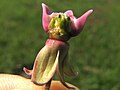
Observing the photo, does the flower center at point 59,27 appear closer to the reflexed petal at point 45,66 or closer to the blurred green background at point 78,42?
the reflexed petal at point 45,66

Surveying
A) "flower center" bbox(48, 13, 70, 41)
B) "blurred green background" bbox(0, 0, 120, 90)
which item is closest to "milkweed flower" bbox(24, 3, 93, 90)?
"flower center" bbox(48, 13, 70, 41)

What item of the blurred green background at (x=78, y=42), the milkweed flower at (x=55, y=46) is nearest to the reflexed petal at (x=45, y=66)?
the milkweed flower at (x=55, y=46)

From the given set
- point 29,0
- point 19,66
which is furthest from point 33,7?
point 19,66

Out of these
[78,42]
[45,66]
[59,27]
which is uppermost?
[59,27]

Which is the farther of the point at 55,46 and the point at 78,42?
the point at 78,42

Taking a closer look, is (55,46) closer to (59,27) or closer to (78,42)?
(59,27)

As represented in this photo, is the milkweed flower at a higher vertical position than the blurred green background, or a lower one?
higher

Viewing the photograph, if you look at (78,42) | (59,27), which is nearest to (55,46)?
(59,27)

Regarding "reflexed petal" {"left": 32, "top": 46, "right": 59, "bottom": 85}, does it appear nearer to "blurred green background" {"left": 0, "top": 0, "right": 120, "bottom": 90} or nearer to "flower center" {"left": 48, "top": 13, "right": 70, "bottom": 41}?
"flower center" {"left": 48, "top": 13, "right": 70, "bottom": 41}
